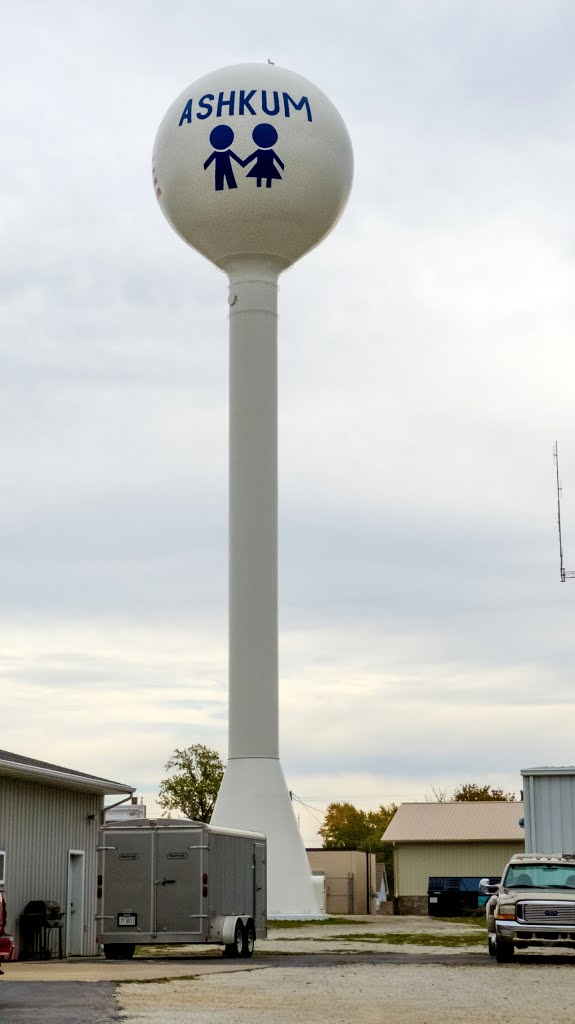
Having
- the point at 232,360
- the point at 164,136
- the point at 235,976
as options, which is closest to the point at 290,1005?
the point at 235,976

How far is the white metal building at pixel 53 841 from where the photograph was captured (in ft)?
78.0

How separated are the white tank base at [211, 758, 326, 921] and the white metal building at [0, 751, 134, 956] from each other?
271 inches

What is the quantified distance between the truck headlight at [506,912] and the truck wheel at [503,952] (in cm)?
38

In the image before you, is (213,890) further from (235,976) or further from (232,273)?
(232,273)

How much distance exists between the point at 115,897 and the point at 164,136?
75.8 ft

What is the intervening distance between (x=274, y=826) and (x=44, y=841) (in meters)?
10.9

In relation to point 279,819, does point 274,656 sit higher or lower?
higher

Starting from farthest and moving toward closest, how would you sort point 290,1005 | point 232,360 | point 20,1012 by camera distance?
point 232,360 → point 290,1005 → point 20,1012

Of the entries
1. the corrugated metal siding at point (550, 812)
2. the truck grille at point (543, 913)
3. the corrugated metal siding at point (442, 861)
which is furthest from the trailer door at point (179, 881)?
the corrugated metal siding at point (442, 861)

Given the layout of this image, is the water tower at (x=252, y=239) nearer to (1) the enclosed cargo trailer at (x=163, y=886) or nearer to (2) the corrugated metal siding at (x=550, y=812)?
(2) the corrugated metal siding at (x=550, y=812)

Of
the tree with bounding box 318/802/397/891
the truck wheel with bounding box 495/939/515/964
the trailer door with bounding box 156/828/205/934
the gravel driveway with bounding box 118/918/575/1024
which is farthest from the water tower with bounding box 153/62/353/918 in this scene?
the tree with bounding box 318/802/397/891

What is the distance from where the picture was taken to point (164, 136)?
129ft

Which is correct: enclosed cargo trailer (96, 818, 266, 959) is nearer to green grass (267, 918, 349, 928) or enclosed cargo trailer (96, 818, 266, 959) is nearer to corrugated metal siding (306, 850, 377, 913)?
green grass (267, 918, 349, 928)

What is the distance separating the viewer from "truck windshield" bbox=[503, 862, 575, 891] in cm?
2111
